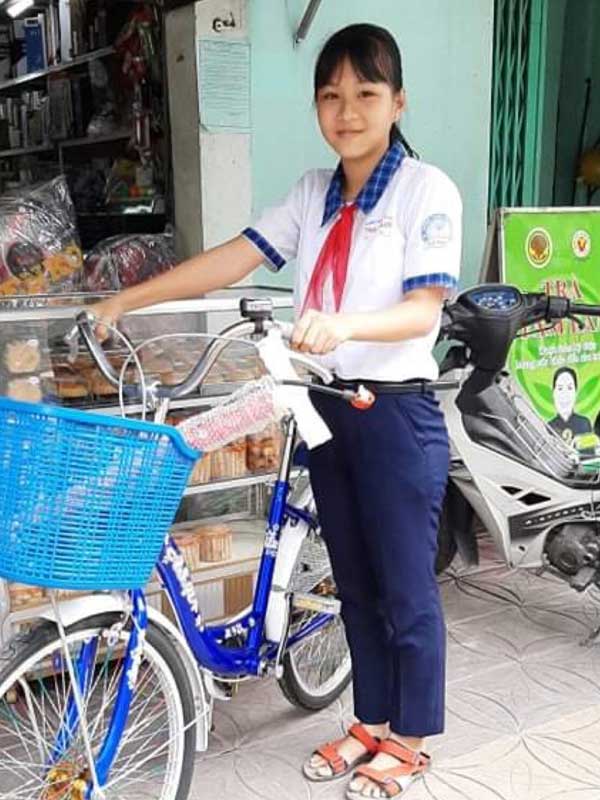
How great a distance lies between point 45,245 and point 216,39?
87cm

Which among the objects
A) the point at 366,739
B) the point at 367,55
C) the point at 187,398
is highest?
the point at 367,55

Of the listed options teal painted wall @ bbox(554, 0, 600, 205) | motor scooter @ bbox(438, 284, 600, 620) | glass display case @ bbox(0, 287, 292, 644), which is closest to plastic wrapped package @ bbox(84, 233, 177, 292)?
glass display case @ bbox(0, 287, 292, 644)

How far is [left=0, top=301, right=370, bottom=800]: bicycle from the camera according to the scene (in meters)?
1.45

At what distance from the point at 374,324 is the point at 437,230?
0.91ft

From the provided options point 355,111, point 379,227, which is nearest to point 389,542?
point 379,227

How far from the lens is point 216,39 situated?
310 centimetres

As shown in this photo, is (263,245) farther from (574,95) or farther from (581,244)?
(574,95)

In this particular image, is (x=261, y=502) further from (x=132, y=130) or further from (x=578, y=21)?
(x=578, y=21)

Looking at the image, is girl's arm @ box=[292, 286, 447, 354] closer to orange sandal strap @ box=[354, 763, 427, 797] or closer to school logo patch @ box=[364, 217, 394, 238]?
school logo patch @ box=[364, 217, 394, 238]

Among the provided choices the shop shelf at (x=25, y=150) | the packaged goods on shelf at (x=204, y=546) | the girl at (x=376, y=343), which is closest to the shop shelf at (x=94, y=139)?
the shop shelf at (x=25, y=150)

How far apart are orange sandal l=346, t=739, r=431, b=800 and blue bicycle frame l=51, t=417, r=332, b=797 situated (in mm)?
343

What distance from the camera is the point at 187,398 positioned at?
8.32ft

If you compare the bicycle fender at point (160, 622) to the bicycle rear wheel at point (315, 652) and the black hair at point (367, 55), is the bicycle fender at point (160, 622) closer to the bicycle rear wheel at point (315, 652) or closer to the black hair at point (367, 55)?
the bicycle rear wheel at point (315, 652)

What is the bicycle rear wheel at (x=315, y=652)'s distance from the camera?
8.04 feet
